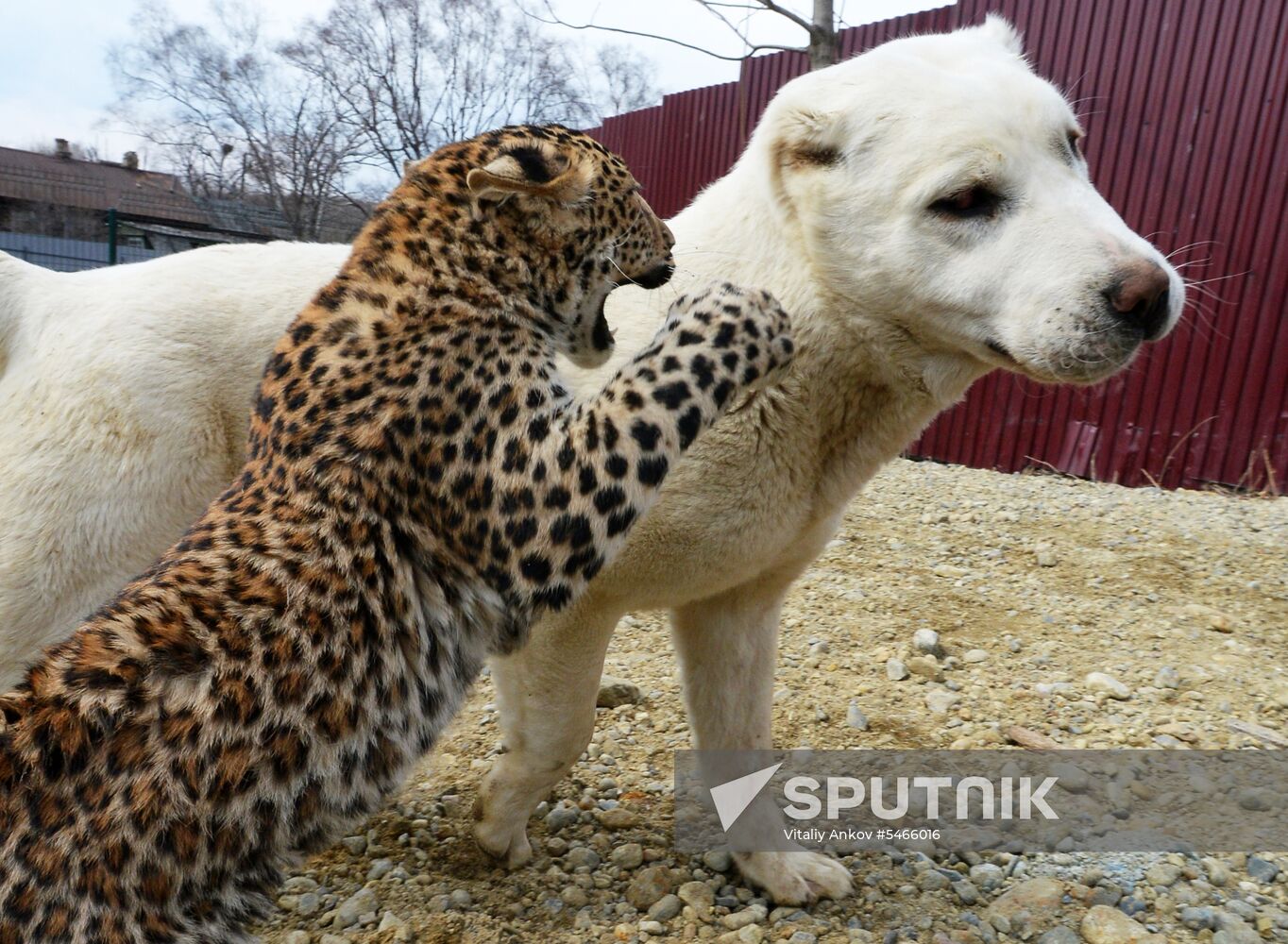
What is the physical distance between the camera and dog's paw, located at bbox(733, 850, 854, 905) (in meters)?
3.17

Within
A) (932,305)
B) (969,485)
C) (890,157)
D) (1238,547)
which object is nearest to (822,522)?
(932,305)

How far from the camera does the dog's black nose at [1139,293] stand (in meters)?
2.47

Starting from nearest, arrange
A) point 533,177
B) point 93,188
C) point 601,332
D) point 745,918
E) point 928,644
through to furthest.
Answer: point 533,177, point 601,332, point 745,918, point 928,644, point 93,188

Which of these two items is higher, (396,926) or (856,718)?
(856,718)

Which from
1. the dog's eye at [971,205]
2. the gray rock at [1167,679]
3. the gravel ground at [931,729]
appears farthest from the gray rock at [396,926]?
the gray rock at [1167,679]

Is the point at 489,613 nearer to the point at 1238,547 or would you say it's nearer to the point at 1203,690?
the point at 1203,690

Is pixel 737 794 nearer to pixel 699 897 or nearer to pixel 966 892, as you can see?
pixel 699 897

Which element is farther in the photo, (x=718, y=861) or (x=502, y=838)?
(x=718, y=861)

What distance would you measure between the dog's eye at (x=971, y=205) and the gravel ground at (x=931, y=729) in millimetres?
2179

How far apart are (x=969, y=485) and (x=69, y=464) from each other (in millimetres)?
7082

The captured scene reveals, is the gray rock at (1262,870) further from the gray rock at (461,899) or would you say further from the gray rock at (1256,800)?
the gray rock at (461,899)

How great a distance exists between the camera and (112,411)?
3004mm

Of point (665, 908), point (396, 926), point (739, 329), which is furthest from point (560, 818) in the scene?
point (739, 329)

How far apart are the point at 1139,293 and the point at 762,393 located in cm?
103
